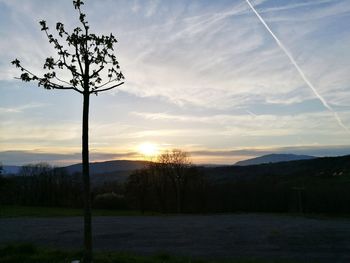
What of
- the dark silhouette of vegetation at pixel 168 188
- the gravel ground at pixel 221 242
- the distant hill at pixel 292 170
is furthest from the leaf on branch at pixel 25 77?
the distant hill at pixel 292 170

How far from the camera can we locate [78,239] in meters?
16.6

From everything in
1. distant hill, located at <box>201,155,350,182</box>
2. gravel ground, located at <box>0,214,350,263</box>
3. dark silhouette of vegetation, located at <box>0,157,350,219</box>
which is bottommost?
gravel ground, located at <box>0,214,350,263</box>

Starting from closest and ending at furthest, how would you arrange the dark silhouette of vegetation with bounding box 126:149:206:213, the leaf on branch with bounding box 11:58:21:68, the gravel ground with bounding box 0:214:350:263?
the leaf on branch with bounding box 11:58:21:68
the gravel ground with bounding box 0:214:350:263
the dark silhouette of vegetation with bounding box 126:149:206:213

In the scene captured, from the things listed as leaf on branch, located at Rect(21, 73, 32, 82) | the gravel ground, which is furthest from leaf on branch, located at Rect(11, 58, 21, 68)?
the gravel ground

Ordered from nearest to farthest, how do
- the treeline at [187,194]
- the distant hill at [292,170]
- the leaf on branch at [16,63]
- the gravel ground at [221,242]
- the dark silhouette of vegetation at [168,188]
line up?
the leaf on branch at [16,63] < the gravel ground at [221,242] < the treeline at [187,194] < the dark silhouette of vegetation at [168,188] < the distant hill at [292,170]

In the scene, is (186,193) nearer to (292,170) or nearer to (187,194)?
(187,194)

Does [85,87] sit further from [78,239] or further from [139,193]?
[139,193]

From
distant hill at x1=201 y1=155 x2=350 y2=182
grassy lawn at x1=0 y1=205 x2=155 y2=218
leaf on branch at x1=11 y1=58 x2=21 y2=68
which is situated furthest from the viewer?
distant hill at x1=201 y1=155 x2=350 y2=182

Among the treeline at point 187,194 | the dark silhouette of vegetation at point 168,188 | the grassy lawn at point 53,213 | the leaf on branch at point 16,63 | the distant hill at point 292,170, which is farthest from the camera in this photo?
the distant hill at point 292,170

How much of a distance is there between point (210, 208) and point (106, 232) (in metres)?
22.8

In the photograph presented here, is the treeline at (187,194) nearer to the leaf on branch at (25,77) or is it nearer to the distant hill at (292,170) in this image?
the distant hill at (292,170)

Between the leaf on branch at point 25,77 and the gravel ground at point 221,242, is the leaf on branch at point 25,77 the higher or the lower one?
the higher one

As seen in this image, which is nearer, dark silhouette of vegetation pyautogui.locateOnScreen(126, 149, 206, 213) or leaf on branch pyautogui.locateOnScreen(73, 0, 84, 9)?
leaf on branch pyautogui.locateOnScreen(73, 0, 84, 9)

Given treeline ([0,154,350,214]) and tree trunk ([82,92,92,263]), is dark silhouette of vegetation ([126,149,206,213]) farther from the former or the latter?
tree trunk ([82,92,92,263])
